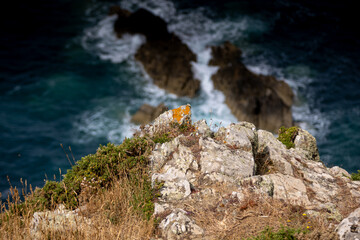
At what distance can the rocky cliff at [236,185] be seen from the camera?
6613mm

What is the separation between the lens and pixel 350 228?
6.12 m

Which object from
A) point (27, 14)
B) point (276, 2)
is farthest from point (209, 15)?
point (27, 14)

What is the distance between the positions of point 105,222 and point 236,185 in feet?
10.1

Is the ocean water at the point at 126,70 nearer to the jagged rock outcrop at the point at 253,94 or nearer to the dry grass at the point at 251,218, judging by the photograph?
the jagged rock outcrop at the point at 253,94

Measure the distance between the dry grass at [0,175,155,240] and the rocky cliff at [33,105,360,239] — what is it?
370 mm

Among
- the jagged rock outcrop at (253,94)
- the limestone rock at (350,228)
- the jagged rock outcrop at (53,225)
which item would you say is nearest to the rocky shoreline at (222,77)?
the jagged rock outcrop at (253,94)

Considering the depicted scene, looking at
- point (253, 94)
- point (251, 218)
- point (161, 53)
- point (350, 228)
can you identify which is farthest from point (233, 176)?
point (161, 53)

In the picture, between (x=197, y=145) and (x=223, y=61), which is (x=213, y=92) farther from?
(x=197, y=145)

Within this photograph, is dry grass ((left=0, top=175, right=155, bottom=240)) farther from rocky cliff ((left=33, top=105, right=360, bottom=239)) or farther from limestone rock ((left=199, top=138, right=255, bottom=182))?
limestone rock ((left=199, top=138, right=255, bottom=182))

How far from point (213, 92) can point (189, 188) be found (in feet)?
54.6

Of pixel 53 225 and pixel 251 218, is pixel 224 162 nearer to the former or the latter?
pixel 251 218

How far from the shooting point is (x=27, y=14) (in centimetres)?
3034

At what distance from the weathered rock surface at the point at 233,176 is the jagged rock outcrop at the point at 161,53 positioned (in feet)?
45.5

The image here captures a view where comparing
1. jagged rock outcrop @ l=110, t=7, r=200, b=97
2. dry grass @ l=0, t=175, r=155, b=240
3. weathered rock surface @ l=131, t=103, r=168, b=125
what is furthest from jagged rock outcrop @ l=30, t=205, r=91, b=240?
jagged rock outcrop @ l=110, t=7, r=200, b=97
